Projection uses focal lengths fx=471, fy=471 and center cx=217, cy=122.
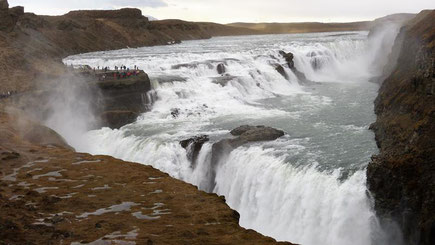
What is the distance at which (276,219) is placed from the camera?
16.7 metres

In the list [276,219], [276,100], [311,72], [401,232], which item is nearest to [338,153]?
[276,219]

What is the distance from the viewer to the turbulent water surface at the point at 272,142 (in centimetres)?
1544

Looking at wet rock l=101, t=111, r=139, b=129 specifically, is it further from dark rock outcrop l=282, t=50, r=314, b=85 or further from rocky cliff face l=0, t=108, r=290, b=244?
dark rock outcrop l=282, t=50, r=314, b=85

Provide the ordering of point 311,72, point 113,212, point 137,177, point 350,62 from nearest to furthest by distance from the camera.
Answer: point 113,212, point 137,177, point 311,72, point 350,62

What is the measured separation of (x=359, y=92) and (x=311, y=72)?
12.0m

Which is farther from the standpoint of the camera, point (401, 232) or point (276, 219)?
point (276, 219)

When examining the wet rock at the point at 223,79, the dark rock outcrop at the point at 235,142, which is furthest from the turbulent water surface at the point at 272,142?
the dark rock outcrop at the point at 235,142

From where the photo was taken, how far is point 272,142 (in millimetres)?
20547

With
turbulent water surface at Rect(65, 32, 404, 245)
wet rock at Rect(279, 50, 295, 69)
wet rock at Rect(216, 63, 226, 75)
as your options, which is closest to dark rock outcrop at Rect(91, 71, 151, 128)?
turbulent water surface at Rect(65, 32, 404, 245)

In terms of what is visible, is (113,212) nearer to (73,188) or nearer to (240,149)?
(73,188)

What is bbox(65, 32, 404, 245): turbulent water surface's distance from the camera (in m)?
15.4

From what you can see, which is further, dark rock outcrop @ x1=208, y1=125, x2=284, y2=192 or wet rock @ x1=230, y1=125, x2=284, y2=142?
wet rock @ x1=230, y1=125, x2=284, y2=142

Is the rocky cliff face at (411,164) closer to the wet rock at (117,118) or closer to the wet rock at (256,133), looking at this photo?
the wet rock at (256,133)

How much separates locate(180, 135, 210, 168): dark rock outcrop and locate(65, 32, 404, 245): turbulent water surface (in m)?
0.26
